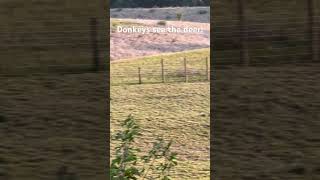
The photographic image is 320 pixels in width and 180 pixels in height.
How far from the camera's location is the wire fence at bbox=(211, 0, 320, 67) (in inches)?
96.4

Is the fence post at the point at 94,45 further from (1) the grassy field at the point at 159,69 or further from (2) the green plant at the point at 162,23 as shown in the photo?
(2) the green plant at the point at 162,23

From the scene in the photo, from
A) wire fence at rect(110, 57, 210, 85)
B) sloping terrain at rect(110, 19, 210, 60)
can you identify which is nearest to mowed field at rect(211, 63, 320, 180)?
wire fence at rect(110, 57, 210, 85)

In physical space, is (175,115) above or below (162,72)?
below

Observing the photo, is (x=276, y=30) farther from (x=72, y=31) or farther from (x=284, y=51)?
(x=72, y=31)

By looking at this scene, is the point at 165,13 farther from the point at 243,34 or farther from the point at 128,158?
the point at 243,34

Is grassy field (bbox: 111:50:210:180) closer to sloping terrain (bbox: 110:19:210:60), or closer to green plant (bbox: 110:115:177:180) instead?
green plant (bbox: 110:115:177:180)

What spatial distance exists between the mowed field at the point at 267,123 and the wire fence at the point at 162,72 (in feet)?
43.5

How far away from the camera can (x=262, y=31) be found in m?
2.47

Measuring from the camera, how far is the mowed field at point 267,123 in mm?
2459

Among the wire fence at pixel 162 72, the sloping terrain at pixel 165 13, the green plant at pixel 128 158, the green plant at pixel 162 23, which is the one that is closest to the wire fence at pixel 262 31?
the green plant at pixel 128 158

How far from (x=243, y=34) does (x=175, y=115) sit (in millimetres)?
9532

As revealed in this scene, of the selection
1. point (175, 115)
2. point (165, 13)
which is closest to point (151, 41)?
point (165, 13)

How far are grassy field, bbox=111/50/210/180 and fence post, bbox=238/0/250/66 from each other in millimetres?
4123

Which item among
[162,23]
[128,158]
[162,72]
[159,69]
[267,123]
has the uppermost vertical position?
[162,23]
